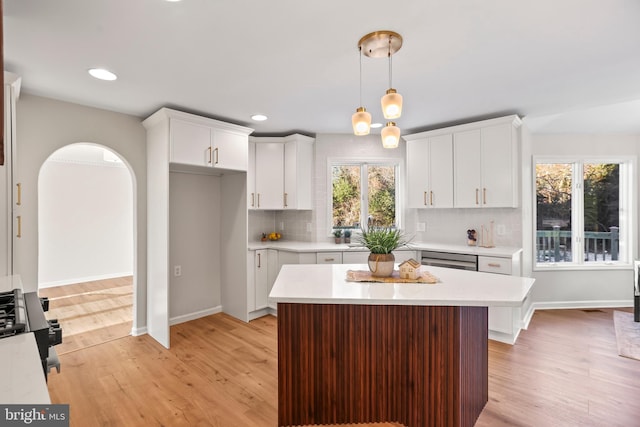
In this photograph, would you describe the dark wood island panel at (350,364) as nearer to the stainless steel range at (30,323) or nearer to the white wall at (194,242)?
the stainless steel range at (30,323)

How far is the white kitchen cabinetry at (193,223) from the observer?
3.28 meters

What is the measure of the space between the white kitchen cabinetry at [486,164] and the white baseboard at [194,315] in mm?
3165

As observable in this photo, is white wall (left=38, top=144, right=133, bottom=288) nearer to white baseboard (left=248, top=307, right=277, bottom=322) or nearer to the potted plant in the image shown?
white baseboard (left=248, top=307, right=277, bottom=322)

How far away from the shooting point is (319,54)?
225cm

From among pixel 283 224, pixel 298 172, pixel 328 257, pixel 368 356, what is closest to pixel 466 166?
pixel 328 257

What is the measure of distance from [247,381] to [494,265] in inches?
96.6

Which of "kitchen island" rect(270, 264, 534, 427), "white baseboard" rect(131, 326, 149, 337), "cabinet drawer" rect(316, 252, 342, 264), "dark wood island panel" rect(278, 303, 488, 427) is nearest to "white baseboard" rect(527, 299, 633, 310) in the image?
"cabinet drawer" rect(316, 252, 342, 264)

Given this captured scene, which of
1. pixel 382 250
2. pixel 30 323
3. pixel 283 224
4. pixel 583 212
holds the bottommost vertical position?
pixel 30 323

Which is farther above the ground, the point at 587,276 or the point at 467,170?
the point at 467,170

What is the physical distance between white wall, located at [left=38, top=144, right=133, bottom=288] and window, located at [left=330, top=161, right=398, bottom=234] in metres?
4.35

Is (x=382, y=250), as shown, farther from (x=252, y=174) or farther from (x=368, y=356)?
(x=252, y=174)

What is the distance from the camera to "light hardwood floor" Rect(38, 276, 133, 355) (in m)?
3.46

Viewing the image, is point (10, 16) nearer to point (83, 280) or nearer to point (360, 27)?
point (360, 27)

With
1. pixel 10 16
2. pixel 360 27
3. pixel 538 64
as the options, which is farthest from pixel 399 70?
pixel 10 16
